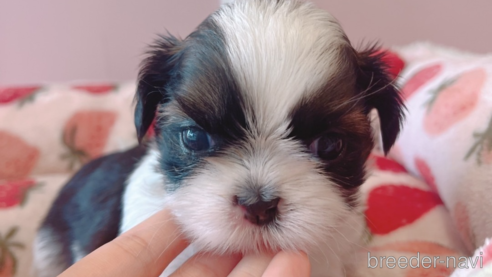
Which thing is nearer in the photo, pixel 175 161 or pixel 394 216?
pixel 175 161

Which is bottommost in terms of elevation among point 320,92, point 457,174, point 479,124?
point 457,174

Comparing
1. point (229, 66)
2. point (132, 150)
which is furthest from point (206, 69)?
point (132, 150)

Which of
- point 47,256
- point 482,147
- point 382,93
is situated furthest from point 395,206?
point 47,256

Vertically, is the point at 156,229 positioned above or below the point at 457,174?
above

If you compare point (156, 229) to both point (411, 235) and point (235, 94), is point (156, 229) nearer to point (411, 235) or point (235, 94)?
point (235, 94)

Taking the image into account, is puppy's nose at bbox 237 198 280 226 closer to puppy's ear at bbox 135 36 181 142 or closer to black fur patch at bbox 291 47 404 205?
black fur patch at bbox 291 47 404 205

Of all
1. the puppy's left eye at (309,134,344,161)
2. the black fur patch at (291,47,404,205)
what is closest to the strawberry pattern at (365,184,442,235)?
the black fur patch at (291,47,404,205)

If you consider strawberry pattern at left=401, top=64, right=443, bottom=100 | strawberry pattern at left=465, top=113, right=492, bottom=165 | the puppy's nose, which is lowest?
strawberry pattern at left=465, top=113, right=492, bottom=165

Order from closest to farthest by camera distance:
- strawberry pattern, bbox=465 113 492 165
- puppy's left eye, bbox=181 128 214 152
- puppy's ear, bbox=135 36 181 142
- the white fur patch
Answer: puppy's left eye, bbox=181 128 214 152 < puppy's ear, bbox=135 36 181 142 < strawberry pattern, bbox=465 113 492 165 < the white fur patch
